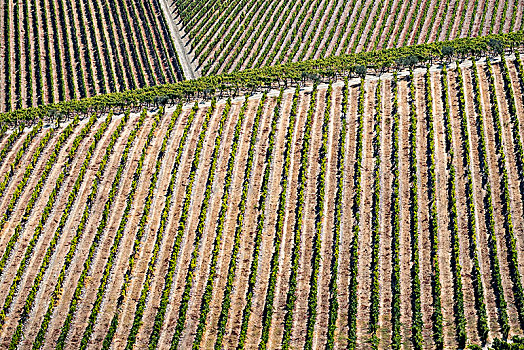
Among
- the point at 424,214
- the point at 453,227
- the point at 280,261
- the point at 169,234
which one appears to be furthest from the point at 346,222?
the point at 169,234

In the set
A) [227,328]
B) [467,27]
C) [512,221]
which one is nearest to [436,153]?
[512,221]

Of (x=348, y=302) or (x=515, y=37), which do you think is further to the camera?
(x=515, y=37)

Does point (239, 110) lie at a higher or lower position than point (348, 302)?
higher

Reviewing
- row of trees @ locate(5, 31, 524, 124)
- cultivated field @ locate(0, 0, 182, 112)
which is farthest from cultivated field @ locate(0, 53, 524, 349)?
cultivated field @ locate(0, 0, 182, 112)

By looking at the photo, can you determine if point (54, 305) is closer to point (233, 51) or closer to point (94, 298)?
point (94, 298)

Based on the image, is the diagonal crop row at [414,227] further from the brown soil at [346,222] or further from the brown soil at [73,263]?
the brown soil at [73,263]

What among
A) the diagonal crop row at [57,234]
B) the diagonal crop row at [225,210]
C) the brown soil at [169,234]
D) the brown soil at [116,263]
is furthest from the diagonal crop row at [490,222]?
the diagonal crop row at [57,234]

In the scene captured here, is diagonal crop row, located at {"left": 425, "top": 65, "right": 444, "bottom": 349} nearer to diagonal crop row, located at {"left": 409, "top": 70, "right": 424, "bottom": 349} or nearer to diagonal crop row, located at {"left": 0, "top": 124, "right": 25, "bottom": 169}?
diagonal crop row, located at {"left": 409, "top": 70, "right": 424, "bottom": 349}
